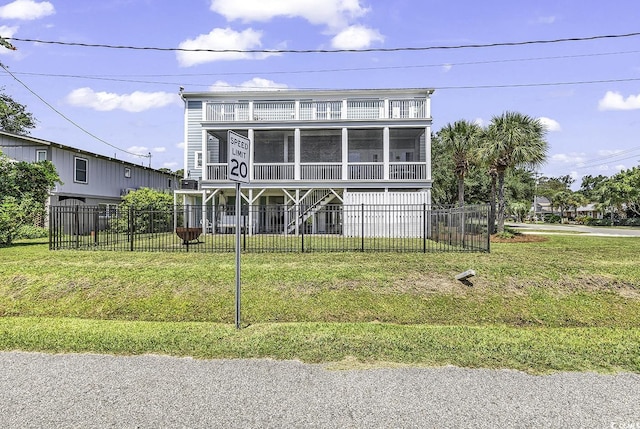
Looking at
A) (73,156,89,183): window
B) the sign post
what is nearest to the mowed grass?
the sign post

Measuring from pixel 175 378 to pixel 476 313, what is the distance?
5.15 meters

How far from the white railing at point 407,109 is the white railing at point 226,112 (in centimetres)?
758

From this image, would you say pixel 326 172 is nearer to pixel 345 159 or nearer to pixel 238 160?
pixel 345 159

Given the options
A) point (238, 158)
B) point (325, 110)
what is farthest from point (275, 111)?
point (238, 158)

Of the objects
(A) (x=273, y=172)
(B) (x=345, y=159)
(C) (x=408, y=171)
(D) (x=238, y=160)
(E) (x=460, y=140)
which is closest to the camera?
(D) (x=238, y=160)

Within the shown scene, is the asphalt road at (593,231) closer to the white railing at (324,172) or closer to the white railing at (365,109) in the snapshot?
the white railing at (365,109)

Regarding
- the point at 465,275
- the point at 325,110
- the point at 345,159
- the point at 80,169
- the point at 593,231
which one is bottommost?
the point at 593,231

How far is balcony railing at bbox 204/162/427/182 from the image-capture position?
67.1 ft

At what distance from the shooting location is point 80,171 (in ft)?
74.3

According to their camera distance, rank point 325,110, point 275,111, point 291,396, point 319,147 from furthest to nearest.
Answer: point 319,147 < point 275,111 < point 325,110 < point 291,396

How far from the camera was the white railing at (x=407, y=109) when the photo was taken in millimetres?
20484

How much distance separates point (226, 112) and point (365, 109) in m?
7.38

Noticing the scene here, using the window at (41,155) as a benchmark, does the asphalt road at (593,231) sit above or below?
below

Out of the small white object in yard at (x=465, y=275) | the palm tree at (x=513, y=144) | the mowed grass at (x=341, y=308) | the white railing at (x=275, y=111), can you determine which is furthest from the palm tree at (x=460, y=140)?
the small white object in yard at (x=465, y=275)
